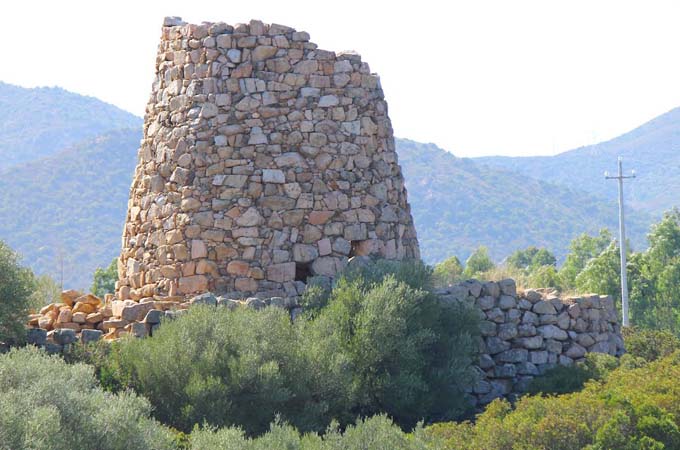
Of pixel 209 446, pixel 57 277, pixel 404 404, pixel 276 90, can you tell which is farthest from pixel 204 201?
pixel 57 277

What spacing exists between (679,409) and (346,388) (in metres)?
3.61

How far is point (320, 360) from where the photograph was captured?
13.0 metres

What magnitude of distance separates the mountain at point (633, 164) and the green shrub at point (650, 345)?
124583 millimetres

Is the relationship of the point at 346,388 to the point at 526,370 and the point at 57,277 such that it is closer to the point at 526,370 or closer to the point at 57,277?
the point at 526,370

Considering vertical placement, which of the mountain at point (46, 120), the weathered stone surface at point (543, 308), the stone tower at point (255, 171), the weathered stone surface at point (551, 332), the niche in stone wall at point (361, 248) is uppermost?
the mountain at point (46, 120)

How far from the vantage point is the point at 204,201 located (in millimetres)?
15016

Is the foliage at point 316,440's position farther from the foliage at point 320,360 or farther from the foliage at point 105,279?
the foliage at point 105,279

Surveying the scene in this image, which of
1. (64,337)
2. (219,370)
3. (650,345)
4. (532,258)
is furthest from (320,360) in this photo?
(532,258)

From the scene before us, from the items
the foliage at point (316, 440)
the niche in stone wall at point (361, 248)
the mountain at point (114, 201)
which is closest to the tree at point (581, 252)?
the niche in stone wall at point (361, 248)

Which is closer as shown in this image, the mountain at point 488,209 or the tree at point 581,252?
the tree at point 581,252

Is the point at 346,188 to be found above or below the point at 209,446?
above

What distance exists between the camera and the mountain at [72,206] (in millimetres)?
89606

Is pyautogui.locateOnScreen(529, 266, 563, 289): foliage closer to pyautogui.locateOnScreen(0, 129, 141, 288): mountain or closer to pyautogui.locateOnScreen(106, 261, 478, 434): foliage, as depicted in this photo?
pyautogui.locateOnScreen(106, 261, 478, 434): foliage

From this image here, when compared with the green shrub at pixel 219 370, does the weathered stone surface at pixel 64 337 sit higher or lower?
higher
